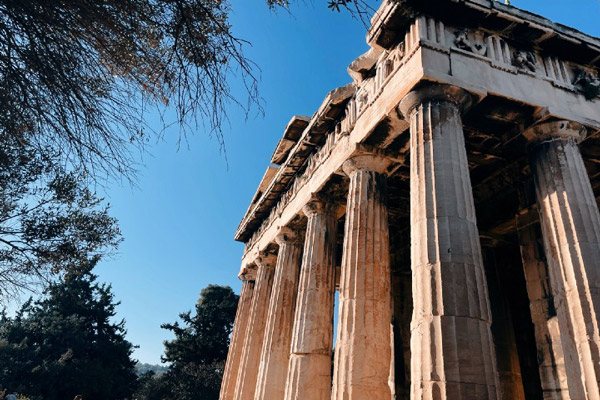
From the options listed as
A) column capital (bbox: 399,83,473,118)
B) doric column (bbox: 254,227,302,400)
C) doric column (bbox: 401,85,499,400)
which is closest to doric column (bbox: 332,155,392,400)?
doric column (bbox: 401,85,499,400)

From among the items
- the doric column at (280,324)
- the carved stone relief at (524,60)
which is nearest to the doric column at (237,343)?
the doric column at (280,324)

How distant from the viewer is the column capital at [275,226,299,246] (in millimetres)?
15180

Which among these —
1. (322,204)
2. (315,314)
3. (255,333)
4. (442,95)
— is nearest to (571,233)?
(442,95)

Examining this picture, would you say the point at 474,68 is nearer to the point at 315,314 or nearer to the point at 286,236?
the point at 315,314

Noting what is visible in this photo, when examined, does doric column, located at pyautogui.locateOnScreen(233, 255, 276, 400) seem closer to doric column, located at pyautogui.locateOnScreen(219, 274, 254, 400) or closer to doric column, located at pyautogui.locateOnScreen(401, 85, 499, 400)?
doric column, located at pyautogui.locateOnScreen(219, 274, 254, 400)

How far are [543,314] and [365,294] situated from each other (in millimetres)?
4036

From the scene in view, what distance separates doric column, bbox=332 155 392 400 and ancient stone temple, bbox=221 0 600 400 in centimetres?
3

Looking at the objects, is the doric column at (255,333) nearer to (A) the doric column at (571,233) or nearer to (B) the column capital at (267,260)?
(B) the column capital at (267,260)

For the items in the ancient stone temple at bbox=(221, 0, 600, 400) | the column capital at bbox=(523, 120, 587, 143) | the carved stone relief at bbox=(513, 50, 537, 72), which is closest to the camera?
the ancient stone temple at bbox=(221, 0, 600, 400)

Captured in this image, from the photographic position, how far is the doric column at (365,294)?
7.78 m

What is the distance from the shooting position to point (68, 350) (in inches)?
1280

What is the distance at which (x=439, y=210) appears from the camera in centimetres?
652

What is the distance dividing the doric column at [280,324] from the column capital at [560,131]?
358 inches

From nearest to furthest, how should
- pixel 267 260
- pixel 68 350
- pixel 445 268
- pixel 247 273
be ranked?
pixel 445 268 → pixel 267 260 → pixel 247 273 → pixel 68 350
